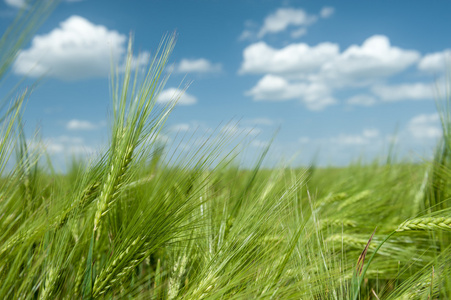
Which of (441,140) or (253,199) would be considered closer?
(253,199)

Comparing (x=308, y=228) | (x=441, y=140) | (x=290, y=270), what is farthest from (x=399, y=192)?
(x=290, y=270)

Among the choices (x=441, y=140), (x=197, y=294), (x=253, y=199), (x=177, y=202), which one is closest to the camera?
(x=197, y=294)

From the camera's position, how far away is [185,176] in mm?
944

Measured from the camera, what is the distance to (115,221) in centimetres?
109

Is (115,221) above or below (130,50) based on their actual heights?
below

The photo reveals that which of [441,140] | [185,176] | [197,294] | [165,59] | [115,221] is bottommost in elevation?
[197,294]

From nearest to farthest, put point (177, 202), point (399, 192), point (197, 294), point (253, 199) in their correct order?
point (197, 294), point (177, 202), point (253, 199), point (399, 192)

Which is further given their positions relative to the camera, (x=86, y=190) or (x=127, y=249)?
(x=86, y=190)

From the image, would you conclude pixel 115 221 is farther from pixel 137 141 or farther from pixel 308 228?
pixel 308 228

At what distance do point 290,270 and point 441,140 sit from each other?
1.34 metres

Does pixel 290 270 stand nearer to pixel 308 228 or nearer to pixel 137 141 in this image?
pixel 308 228

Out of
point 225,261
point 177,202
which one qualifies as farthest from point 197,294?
point 177,202

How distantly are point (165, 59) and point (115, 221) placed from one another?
472 millimetres

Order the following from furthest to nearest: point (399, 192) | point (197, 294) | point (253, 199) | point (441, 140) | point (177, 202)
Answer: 1. point (399, 192)
2. point (441, 140)
3. point (253, 199)
4. point (177, 202)
5. point (197, 294)
